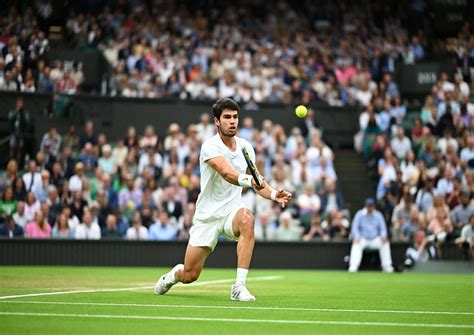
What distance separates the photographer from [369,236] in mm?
24000

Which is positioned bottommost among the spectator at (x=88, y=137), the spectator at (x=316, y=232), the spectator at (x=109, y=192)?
the spectator at (x=316, y=232)

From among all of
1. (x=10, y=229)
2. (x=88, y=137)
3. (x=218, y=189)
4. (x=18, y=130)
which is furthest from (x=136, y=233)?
(x=218, y=189)

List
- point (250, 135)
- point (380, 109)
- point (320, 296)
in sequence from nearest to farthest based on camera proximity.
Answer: point (320, 296) → point (250, 135) → point (380, 109)

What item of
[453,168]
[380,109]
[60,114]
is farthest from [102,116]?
[453,168]

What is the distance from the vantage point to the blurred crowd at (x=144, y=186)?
23.9 meters

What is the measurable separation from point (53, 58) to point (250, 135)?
258 inches

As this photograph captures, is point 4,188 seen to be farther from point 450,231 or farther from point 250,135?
point 450,231

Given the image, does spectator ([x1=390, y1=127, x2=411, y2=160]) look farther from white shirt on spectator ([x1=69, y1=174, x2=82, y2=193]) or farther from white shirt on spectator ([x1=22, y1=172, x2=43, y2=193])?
white shirt on spectator ([x1=22, y1=172, x2=43, y2=193])

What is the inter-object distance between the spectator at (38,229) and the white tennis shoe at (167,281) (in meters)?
11.8

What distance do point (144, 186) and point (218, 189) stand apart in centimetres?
1386

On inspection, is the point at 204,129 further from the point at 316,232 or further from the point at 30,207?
the point at 30,207

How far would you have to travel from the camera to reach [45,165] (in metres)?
25.4

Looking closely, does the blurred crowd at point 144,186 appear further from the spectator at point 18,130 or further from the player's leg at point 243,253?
the player's leg at point 243,253

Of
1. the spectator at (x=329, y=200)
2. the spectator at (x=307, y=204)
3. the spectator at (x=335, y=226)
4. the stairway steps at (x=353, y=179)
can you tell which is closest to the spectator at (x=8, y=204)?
the spectator at (x=307, y=204)
